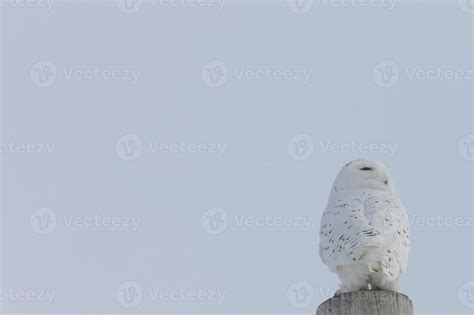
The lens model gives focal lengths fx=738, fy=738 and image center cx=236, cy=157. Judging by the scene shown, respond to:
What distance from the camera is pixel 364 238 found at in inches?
210

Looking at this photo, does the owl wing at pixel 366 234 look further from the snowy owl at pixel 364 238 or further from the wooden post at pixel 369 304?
the wooden post at pixel 369 304

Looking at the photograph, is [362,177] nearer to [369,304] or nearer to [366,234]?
[366,234]

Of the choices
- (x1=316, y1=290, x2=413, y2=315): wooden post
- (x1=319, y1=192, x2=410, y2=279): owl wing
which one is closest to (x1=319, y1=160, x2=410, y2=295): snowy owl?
(x1=319, y1=192, x2=410, y2=279): owl wing

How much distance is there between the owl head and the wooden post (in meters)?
1.83

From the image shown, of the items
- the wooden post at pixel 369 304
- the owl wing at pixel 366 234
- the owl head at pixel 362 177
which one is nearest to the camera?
the wooden post at pixel 369 304

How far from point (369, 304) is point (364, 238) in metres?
0.84

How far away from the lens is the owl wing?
534 cm

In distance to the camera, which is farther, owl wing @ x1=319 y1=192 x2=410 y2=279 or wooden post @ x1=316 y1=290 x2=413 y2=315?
owl wing @ x1=319 y1=192 x2=410 y2=279

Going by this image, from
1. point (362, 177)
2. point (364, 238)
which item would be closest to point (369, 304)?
point (364, 238)

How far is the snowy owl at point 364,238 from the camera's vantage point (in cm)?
534

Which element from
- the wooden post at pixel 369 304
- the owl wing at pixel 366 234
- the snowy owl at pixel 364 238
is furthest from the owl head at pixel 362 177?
the wooden post at pixel 369 304

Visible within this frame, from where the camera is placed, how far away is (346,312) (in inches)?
180

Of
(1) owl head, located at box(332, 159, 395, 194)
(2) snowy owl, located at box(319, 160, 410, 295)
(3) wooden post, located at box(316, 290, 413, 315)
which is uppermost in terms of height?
(1) owl head, located at box(332, 159, 395, 194)

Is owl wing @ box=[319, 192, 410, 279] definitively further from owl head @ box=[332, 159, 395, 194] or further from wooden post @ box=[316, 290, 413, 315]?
wooden post @ box=[316, 290, 413, 315]
